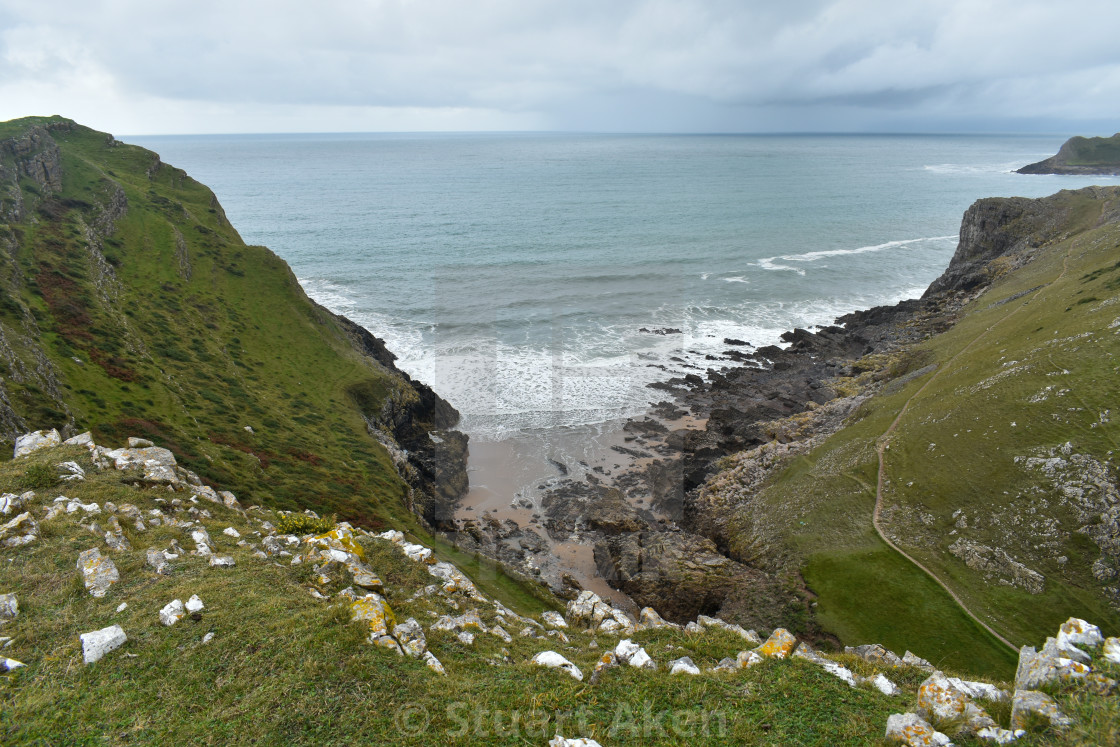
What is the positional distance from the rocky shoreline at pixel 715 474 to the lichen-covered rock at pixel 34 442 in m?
21.8

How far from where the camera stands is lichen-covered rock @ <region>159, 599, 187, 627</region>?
13.5 meters

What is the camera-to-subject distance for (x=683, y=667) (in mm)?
14828

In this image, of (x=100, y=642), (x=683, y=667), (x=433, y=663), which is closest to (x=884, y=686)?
(x=683, y=667)

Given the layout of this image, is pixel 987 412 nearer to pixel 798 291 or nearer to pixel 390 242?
pixel 798 291

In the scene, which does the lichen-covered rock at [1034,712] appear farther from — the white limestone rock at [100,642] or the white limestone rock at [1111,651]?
the white limestone rock at [100,642]

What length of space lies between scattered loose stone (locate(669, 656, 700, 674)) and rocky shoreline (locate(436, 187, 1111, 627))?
49.5 feet

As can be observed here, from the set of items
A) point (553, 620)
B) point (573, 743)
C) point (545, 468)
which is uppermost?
point (573, 743)

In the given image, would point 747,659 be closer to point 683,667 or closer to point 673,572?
point 683,667

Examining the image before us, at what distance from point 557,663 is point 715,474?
31.6 metres

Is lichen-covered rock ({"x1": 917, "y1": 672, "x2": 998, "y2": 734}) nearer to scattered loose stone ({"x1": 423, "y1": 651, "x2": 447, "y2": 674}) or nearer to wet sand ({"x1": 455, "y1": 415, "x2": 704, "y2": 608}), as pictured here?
scattered loose stone ({"x1": 423, "y1": 651, "x2": 447, "y2": 674})

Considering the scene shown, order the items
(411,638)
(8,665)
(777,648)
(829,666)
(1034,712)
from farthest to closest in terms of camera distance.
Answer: (777,648) < (829,666) < (411,638) < (8,665) < (1034,712)

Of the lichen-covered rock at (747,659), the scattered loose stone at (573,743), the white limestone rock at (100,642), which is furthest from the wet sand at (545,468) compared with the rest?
the white limestone rock at (100,642)

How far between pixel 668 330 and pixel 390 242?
249 feet

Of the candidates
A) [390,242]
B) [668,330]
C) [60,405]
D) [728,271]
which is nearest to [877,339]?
[668,330]
